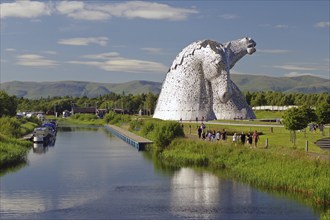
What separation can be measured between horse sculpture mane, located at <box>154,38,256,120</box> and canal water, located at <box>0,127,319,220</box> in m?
32.2

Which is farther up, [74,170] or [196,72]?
[196,72]

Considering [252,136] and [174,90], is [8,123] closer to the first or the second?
[174,90]

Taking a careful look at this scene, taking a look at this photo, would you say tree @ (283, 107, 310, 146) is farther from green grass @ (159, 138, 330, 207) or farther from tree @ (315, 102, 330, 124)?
tree @ (315, 102, 330, 124)

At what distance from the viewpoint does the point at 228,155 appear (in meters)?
37.2

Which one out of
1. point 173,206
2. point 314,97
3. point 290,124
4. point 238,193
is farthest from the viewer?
point 314,97

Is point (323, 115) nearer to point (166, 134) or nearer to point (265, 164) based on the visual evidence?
point (166, 134)

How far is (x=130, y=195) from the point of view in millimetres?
27828

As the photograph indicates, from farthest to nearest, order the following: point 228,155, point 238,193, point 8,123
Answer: point 8,123
point 228,155
point 238,193

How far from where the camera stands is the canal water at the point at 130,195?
929 inches

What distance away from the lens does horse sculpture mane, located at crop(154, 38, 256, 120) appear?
71625mm

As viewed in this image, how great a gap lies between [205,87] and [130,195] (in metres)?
46.7

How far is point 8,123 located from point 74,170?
24.8 m

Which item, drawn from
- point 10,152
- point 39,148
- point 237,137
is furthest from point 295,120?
point 39,148

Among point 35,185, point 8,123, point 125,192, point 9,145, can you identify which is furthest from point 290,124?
point 8,123
